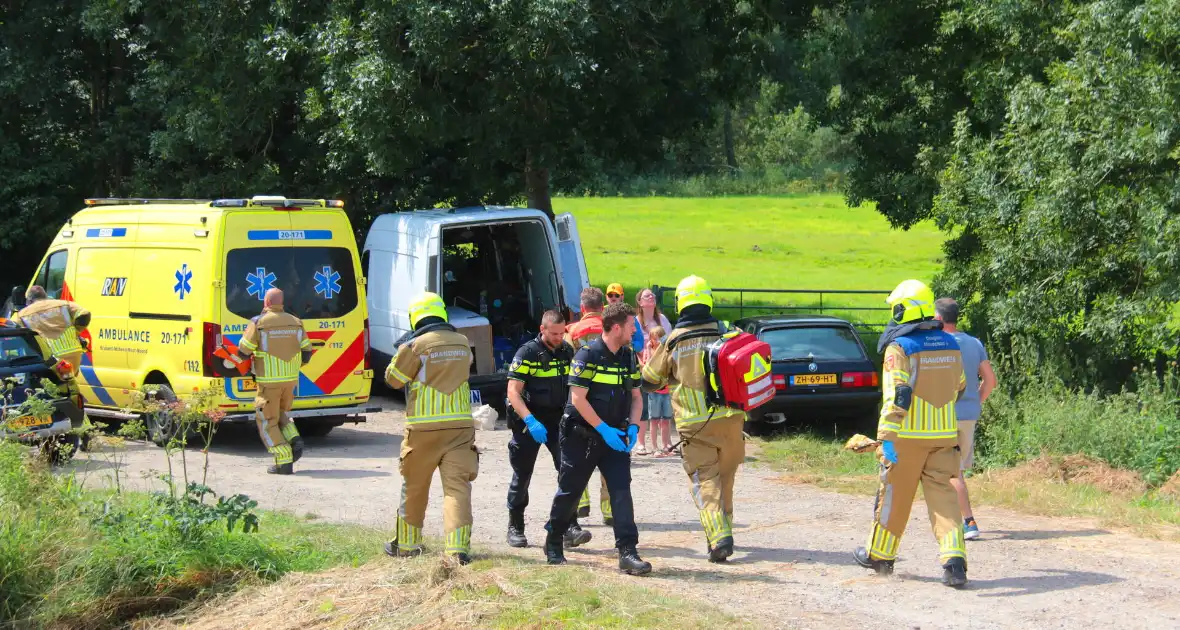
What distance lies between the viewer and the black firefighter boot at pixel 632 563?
774 centimetres

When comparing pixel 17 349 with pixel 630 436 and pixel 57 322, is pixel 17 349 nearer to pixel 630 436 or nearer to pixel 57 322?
pixel 57 322

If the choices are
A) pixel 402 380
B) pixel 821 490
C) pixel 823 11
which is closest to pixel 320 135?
pixel 823 11

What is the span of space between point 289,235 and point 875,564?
7.16m

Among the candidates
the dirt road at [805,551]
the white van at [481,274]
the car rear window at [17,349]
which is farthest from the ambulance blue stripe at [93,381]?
the white van at [481,274]

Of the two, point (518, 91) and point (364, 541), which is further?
point (518, 91)

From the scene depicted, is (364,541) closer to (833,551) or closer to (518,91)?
(833,551)

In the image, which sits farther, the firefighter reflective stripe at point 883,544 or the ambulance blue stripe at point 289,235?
the ambulance blue stripe at point 289,235

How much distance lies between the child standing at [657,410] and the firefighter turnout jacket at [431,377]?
493 cm

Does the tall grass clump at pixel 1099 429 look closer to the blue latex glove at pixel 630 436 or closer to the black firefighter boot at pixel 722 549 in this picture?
the black firefighter boot at pixel 722 549

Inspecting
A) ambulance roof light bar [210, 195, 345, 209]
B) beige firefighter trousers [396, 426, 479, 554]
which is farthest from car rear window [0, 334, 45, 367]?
beige firefighter trousers [396, 426, 479, 554]

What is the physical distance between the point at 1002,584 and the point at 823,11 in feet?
55.0

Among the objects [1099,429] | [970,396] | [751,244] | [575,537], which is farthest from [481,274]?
[751,244]

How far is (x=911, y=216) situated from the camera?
1992cm

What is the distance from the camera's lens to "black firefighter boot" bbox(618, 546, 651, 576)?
7.74 metres
